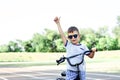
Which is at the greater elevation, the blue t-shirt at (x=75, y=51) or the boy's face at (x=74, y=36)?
the boy's face at (x=74, y=36)

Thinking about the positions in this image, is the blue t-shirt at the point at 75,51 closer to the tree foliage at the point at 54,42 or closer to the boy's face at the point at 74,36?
the boy's face at the point at 74,36

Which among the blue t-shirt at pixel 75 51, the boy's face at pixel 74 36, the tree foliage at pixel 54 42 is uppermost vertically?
the tree foliage at pixel 54 42

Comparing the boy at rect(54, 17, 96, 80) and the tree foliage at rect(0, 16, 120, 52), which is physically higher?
the tree foliage at rect(0, 16, 120, 52)

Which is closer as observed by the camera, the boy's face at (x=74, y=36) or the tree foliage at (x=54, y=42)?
the boy's face at (x=74, y=36)

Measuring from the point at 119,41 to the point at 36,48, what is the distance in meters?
20.0

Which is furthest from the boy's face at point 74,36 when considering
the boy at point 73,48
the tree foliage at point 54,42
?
the tree foliage at point 54,42

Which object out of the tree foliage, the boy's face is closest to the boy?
the boy's face

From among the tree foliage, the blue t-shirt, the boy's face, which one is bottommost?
the blue t-shirt

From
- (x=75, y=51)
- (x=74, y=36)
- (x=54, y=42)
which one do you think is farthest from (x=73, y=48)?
(x=54, y=42)

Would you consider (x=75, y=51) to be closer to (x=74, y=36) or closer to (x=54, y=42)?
(x=74, y=36)

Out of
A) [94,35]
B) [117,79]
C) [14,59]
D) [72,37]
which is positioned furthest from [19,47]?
[72,37]

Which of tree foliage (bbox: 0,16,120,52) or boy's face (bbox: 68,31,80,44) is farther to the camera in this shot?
tree foliage (bbox: 0,16,120,52)

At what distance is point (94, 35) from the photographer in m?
103

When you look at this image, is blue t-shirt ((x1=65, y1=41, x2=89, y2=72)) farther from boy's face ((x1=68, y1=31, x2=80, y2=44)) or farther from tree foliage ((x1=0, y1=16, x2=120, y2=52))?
tree foliage ((x1=0, y1=16, x2=120, y2=52))
